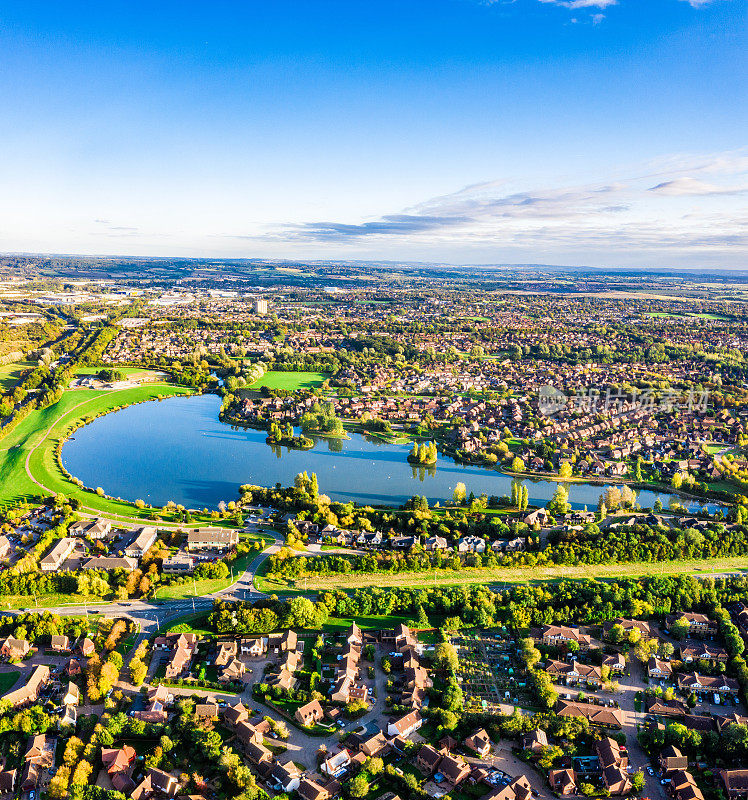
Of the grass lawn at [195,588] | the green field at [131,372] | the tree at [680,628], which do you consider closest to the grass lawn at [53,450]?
the green field at [131,372]

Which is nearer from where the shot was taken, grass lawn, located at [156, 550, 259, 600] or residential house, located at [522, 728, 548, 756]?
residential house, located at [522, 728, 548, 756]

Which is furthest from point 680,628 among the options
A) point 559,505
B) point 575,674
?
Answer: point 559,505

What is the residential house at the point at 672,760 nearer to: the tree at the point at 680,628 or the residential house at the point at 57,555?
the tree at the point at 680,628

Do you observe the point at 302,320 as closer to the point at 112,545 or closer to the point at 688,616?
the point at 112,545

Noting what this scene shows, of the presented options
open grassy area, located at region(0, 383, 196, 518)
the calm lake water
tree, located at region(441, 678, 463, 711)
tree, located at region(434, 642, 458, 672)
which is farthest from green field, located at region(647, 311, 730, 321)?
tree, located at region(441, 678, 463, 711)

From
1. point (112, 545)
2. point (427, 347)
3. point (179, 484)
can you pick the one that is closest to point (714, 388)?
point (427, 347)

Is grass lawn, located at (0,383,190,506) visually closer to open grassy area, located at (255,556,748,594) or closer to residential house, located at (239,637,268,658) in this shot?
open grassy area, located at (255,556,748,594)

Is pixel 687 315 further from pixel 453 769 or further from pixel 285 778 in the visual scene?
pixel 285 778
